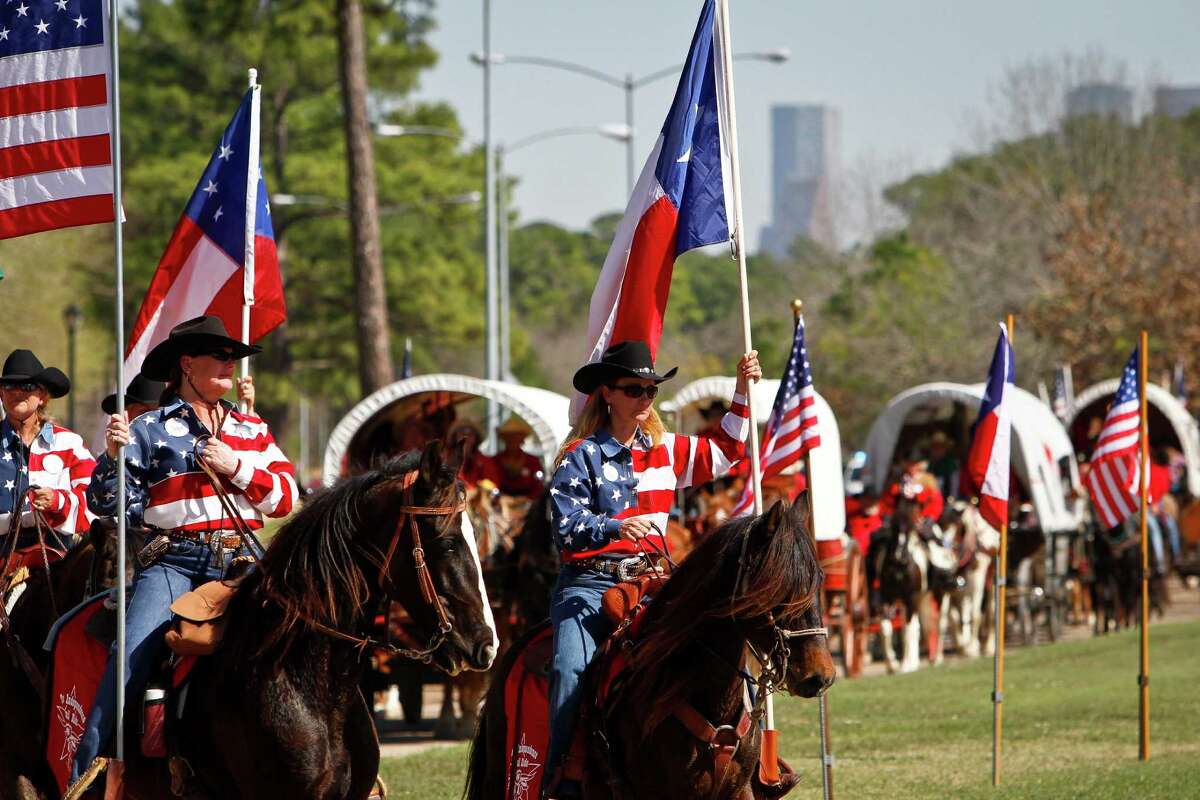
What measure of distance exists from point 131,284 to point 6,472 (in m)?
40.7

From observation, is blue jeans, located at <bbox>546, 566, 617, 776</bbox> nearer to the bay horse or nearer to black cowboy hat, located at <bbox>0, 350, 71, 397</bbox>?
the bay horse

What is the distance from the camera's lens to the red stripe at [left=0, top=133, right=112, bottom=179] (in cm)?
778

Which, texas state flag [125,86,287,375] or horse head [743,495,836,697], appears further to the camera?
texas state flag [125,86,287,375]

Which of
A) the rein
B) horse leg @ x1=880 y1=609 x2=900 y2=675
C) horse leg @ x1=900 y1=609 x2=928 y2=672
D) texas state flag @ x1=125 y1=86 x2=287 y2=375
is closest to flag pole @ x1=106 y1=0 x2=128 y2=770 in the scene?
the rein

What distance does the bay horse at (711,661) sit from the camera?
6578 mm

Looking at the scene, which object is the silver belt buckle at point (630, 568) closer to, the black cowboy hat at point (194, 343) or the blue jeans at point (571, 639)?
the blue jeans at point (571, 639)

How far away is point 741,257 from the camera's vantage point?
→ 28.5 ft

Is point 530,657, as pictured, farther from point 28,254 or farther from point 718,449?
point 28,254

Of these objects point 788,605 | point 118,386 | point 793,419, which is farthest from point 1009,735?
point 118,386

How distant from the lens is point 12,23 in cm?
781

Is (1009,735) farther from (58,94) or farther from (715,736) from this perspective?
(58,94)

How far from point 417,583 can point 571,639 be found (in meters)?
0.82

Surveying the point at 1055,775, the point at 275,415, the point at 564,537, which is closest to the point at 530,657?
the point at 564,537

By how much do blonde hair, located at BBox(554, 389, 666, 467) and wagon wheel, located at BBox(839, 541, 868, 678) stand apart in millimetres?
13634
